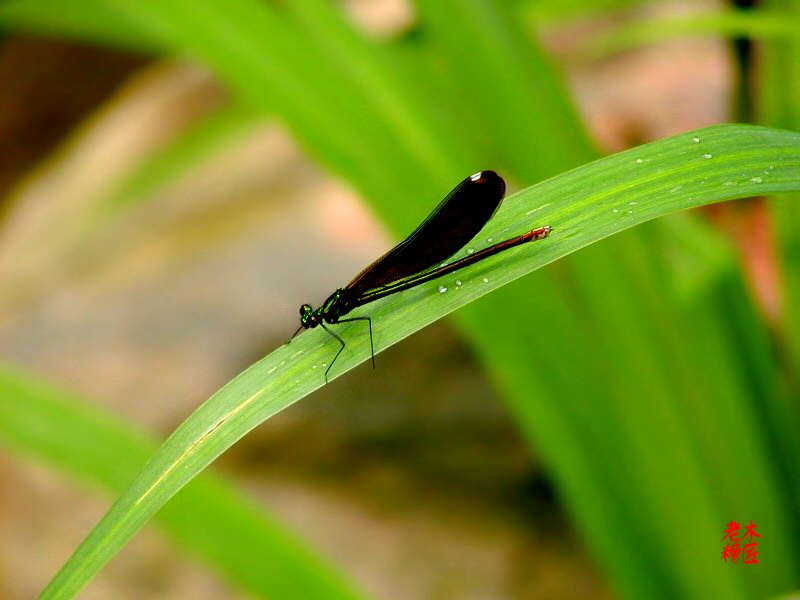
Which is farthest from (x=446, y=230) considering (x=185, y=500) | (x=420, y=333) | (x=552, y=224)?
(x=420, y=333)

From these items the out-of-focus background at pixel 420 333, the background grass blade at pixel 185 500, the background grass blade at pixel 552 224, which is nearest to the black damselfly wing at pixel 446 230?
the background grass blade at pixel 552 224

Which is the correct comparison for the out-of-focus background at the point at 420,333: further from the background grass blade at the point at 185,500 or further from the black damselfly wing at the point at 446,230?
the black damselfly wing at the point at 446,230

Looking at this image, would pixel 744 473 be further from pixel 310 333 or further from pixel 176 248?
pixel 176 248

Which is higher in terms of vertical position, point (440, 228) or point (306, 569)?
point (440, 228)

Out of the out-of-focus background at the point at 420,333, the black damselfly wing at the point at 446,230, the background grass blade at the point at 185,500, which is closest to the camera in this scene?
the black damselfly wing at the point at 446,230

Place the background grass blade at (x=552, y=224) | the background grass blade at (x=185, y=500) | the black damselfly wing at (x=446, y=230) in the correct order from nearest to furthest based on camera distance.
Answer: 1. the background grass blade at (x=552, y=224)
2. the black damselfly wing at (x=446, y=230)
3. the background grass blade at (x=185, y=500)

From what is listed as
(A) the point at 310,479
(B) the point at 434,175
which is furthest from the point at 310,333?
(A) the point at 310,479
